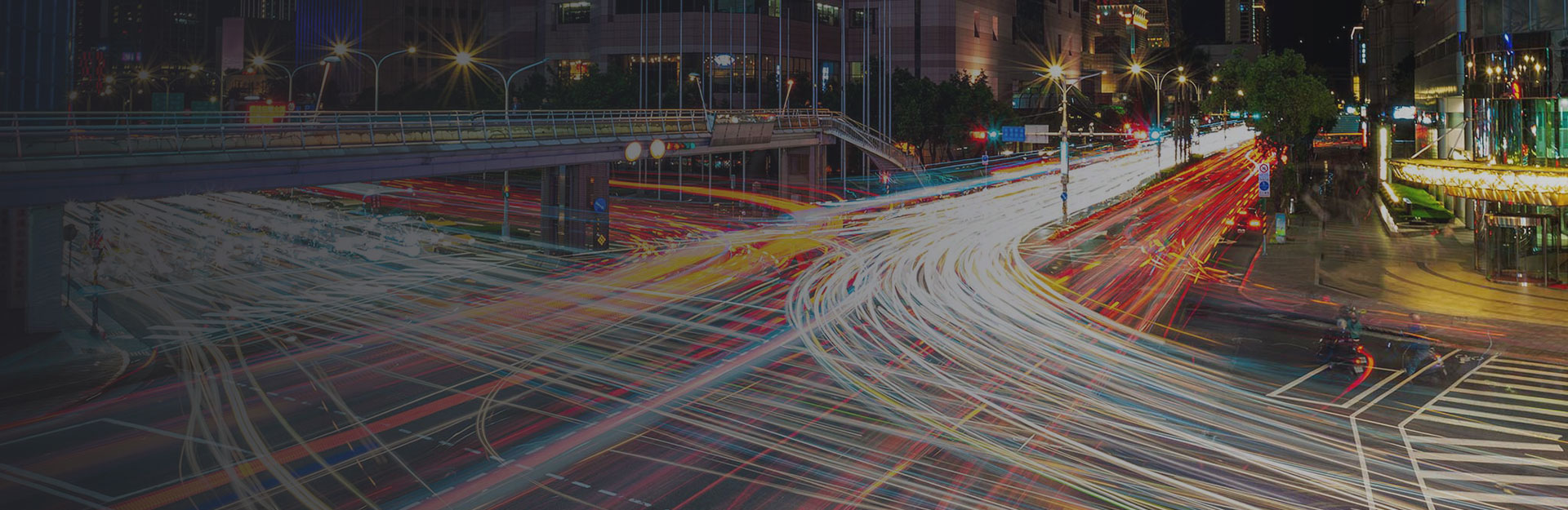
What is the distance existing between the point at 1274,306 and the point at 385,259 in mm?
30694

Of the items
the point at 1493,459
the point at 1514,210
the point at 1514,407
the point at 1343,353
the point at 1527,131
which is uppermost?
the point at 1527,131

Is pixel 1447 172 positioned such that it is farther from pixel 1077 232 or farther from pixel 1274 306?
pixel 1077 232

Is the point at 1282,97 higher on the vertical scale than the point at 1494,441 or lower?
higher

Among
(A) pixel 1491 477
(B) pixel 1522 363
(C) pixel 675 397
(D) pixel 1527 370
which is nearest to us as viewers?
(A) pixel 1491 477

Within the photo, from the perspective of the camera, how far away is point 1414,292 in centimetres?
3491

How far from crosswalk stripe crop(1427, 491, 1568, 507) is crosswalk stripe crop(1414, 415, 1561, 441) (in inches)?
155

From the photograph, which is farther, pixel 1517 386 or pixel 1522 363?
pixel 1522 363

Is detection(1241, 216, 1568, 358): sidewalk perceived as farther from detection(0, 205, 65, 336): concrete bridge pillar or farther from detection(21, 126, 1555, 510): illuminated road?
detection(0, 205, 65, 336): concrete bridge pillar

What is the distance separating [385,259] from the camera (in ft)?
140

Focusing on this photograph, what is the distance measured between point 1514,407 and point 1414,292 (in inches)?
608

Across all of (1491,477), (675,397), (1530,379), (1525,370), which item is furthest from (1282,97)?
(675,397)

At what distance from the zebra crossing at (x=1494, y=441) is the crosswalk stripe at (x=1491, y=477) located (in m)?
0.01

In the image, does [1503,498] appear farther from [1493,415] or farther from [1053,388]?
[1053,388]

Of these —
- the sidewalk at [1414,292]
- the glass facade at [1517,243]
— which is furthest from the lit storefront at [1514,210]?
the sidewalk at [1414,292]
